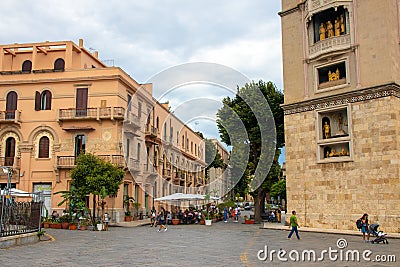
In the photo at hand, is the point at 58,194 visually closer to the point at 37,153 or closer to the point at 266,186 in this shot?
the point at 37,153

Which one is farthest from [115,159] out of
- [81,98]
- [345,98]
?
[345,98]

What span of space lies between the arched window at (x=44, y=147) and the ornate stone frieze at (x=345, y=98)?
715 inches

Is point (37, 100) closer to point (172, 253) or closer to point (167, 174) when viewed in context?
point (167, 174)

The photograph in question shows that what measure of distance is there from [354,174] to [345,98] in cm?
432

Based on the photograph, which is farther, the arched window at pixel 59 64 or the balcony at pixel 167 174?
the balcony at pixel 167 174

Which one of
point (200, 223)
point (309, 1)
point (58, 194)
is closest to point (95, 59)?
point (58, 194)

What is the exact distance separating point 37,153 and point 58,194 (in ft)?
12.4

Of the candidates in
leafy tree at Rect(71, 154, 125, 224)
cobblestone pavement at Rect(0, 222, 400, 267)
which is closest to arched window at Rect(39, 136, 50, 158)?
leafy tree at Rect(71, 154, 125, 224)

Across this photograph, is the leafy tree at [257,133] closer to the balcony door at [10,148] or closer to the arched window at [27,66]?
the arched window at [27,66]

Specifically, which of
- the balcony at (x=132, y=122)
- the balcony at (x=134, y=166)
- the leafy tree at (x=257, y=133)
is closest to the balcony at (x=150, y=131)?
the balcony at (x=132, y=122)

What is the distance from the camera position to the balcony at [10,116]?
32156 millimetres

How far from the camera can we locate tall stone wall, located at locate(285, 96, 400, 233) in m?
21.5

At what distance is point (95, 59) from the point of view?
122 feet

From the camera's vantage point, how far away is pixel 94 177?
1058 inches
